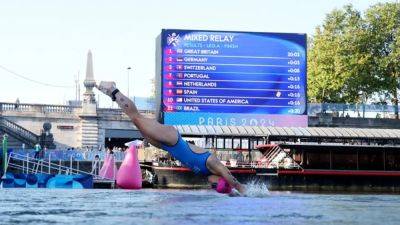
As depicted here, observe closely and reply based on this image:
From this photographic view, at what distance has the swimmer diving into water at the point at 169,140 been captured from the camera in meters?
20.2

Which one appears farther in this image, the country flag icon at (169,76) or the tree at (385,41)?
the tree at (385,41)

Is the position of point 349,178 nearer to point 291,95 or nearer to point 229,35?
point 291,95

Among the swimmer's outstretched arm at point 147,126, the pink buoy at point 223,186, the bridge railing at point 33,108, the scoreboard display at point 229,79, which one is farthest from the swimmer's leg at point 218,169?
the bridge railing at point 33,108

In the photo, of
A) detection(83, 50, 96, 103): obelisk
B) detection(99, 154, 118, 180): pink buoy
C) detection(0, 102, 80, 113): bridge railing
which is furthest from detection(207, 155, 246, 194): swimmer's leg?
detection(0, 102, 80, 113): bridge railing

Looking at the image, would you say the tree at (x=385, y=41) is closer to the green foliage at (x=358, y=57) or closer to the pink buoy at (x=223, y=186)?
the green foliage at (x=358, y=57)

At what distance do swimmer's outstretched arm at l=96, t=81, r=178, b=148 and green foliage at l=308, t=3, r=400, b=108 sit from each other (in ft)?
192

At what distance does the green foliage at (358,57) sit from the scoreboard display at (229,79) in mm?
22163

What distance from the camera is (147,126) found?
20203 mm

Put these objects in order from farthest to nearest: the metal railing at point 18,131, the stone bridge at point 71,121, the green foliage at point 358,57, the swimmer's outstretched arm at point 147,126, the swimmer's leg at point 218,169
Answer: the green foliage at point 358,57, the stone bridge at point 71,121, the metal railing at point 18,131, the swimmer's leg at point 218,169, the swimmer's outstretched arm at point 147,126

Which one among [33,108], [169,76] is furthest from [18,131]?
[169,76]

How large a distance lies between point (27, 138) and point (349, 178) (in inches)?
1080

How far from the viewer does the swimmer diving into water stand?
20.2 m

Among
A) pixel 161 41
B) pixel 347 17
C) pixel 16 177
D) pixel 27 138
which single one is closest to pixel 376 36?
pixel 347 17

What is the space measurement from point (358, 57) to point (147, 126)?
200 ft
